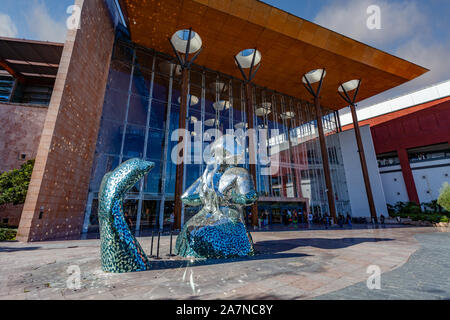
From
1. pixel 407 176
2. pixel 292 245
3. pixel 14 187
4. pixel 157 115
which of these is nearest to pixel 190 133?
pixel 157 115

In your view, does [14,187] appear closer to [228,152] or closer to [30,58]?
[228,152]

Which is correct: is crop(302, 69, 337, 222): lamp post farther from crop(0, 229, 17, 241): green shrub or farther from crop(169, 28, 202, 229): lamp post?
crop(0, 229, 17, 241): green shrub

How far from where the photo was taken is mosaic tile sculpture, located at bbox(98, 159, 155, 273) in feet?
12.8

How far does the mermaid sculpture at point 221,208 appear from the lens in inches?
210

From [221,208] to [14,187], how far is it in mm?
10982

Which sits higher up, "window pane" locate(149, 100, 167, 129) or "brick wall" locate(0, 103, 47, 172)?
"window pane" locate(149, 100, 167, 129)

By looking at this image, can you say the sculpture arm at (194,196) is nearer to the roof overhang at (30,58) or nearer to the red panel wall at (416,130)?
the roof overhang at (30,58)

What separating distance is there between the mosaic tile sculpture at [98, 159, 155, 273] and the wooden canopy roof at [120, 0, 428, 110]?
13792 mm

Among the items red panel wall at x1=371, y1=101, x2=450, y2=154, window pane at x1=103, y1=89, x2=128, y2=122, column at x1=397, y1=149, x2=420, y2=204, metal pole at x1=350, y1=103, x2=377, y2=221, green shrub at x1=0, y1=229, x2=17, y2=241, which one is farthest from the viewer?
column at x1=397, y1=149, x2=420, y2=204

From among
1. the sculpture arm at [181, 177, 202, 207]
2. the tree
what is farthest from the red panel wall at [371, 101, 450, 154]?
the tree

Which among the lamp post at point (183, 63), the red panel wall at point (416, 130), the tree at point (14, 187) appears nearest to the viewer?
the tree at point (14, 187)

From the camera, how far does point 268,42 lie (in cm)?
1622

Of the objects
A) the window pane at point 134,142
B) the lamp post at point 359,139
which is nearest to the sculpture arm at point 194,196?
the window pane at point 134,142

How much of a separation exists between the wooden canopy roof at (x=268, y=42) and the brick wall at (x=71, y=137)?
12.0ft
